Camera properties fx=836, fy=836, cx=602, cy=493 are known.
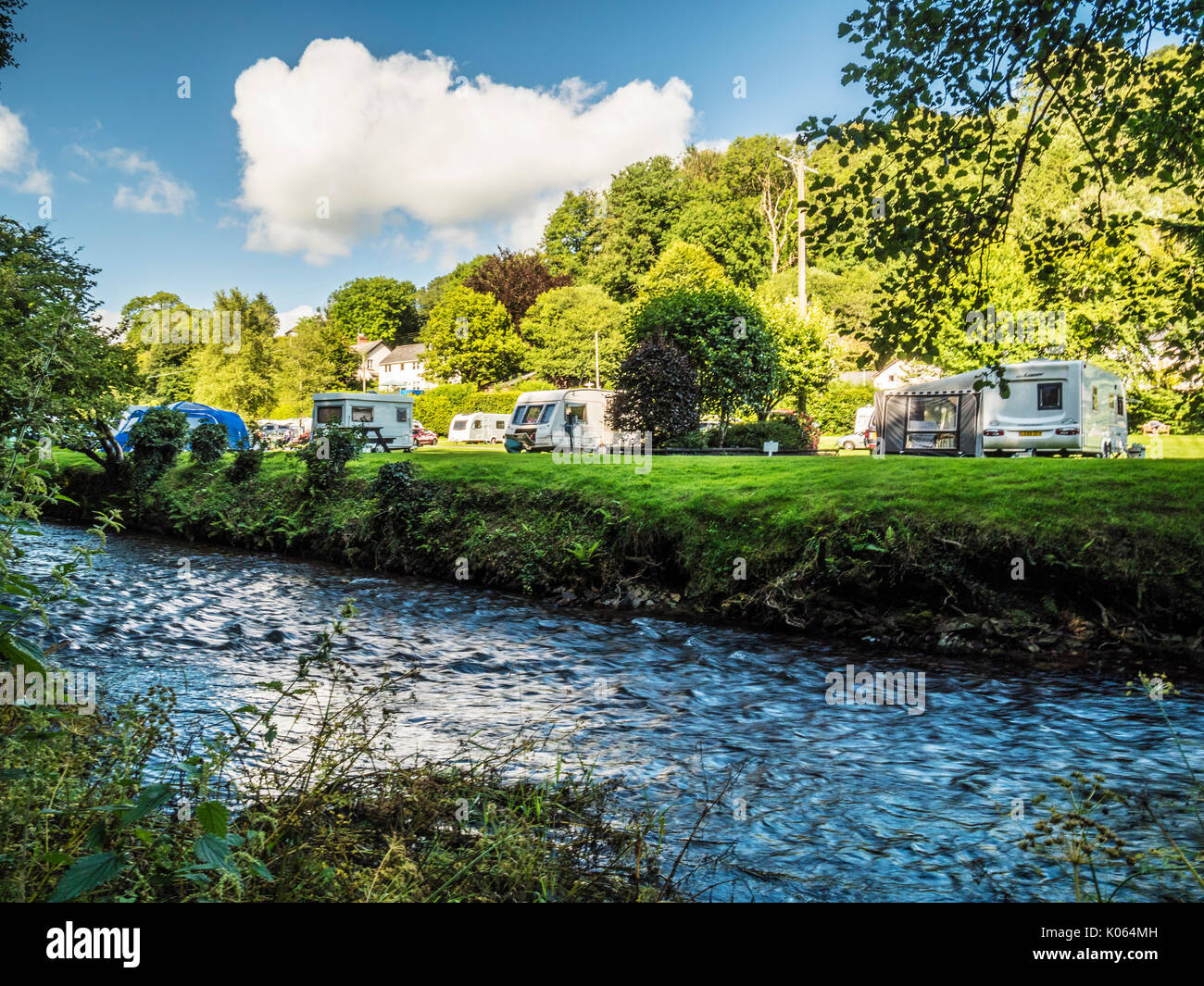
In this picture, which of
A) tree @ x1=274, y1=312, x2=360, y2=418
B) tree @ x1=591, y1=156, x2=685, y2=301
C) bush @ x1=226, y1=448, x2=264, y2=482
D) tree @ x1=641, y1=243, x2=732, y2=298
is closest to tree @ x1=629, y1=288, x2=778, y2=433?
bush @ x1=226, y1=448, x2=264, y2=482

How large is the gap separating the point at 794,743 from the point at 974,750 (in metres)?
1.36

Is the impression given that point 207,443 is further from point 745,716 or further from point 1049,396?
point 1049,396

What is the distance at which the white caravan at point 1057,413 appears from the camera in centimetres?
2561

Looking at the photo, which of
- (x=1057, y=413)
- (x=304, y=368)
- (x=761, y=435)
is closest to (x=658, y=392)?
(x=761, y=435)

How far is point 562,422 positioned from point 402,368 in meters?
81.7

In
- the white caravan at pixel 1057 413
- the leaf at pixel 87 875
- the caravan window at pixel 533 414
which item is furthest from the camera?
the caravan window at pixel 533 414

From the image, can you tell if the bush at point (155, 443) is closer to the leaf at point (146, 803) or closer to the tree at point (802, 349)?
the leaf at point (146, 803)

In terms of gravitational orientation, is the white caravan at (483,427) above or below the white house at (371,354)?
below

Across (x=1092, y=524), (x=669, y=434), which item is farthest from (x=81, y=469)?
(x=1092, y=524)

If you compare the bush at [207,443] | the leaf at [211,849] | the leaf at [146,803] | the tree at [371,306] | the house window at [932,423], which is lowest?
the leaf at [211,849]

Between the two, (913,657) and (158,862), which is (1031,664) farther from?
(158,862)

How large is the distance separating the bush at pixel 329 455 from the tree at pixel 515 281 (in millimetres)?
54188

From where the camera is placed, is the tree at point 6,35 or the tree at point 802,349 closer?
the tree at point 6,35

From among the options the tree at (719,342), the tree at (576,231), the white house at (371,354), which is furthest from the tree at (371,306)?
the tree at (719,342)
